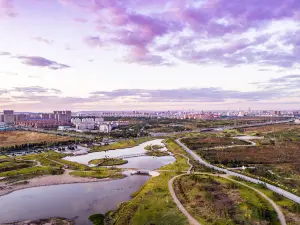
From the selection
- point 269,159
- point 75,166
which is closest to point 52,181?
point 75,166

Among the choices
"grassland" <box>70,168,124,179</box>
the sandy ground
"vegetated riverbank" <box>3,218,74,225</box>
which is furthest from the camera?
"grassland" <box>70,168,124,179</box>

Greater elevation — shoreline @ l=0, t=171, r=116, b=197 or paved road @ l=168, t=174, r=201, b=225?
paved road @ l=168, t=174, r=201, b=225

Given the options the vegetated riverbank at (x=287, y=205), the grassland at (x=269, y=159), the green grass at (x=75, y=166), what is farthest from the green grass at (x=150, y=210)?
the green grass at (x=75, y=166)

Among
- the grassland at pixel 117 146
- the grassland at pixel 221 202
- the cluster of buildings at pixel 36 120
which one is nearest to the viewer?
the grassland at pixel 221 202

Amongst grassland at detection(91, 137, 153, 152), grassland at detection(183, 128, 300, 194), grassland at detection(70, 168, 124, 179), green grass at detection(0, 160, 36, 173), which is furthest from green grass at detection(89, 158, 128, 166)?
grassland at detection(183, 128, 300, 194)

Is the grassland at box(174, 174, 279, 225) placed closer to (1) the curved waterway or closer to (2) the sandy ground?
(1) the curved waterway

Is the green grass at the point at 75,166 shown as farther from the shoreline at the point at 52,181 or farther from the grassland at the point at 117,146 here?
the grassland at the point at 117,146
